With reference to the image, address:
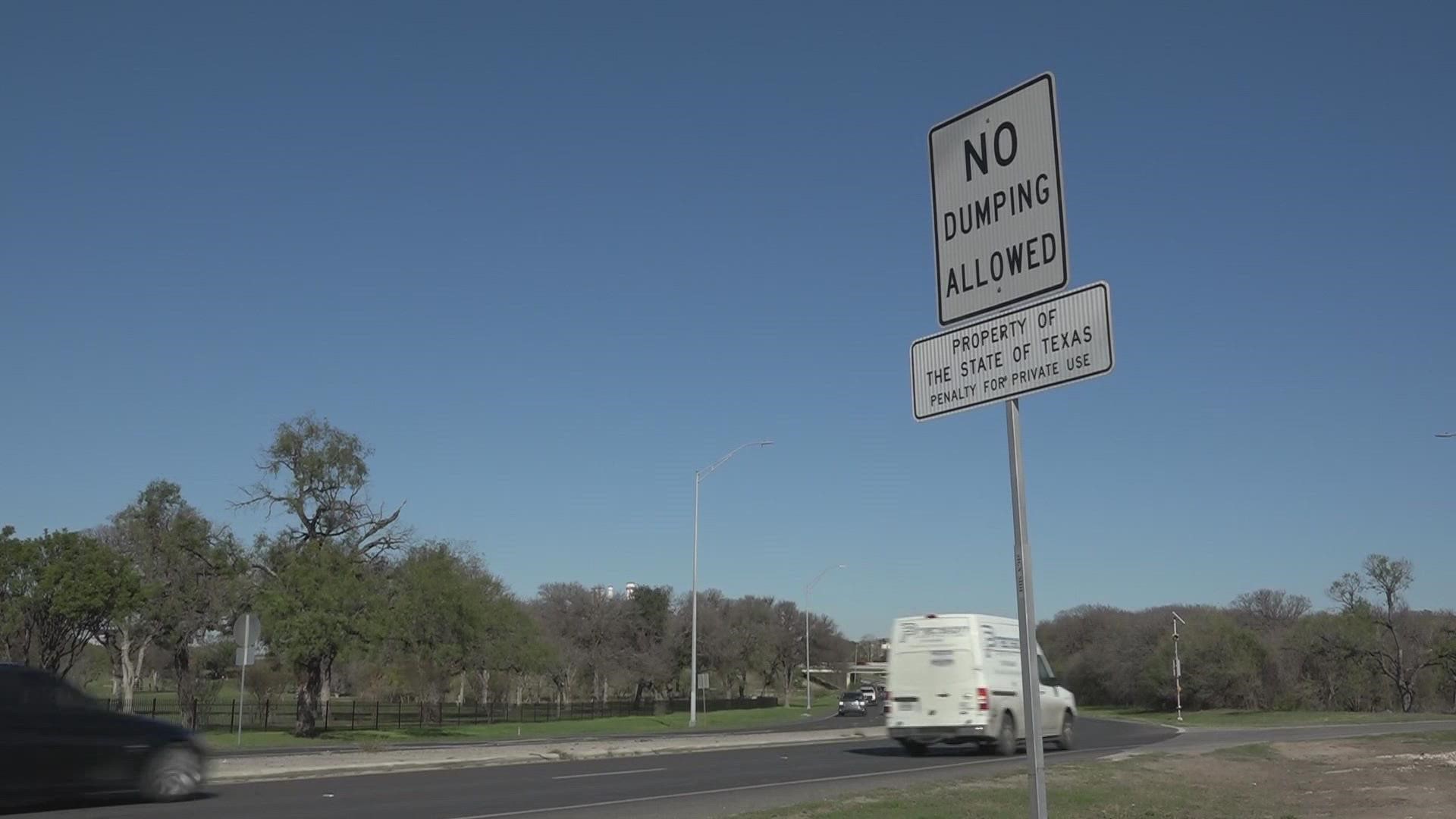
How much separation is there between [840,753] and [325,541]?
101 ft

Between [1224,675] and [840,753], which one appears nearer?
[840,753]

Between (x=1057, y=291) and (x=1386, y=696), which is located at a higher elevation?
(x=1057, y=291)

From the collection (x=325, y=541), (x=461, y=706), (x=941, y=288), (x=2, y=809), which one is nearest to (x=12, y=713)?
(x=2, y=809)

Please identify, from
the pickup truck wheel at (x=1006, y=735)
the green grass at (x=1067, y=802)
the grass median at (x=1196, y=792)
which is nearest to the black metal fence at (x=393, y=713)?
the pickup truck wheel at (x=1006, y=735)

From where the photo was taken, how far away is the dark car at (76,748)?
50.0ft

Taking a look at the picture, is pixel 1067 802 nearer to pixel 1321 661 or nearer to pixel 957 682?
pixel 957 682

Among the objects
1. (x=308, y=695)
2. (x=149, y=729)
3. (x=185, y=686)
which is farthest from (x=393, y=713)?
(x=149, y=729)

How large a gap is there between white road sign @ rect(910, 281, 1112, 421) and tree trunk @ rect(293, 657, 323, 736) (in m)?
47.0

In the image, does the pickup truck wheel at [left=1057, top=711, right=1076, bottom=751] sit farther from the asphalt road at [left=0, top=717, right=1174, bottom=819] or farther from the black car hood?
the black car hood

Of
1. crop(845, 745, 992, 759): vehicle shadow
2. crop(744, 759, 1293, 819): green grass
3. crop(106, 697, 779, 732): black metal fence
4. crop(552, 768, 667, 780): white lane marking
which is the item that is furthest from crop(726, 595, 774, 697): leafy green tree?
crop(744, 759, 1293, 819): green grass

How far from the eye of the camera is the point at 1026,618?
4527mm

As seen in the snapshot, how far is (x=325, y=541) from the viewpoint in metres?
52.1

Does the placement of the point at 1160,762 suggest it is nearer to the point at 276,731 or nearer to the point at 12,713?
the point at 12,713

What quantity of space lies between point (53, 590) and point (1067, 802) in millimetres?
41517
